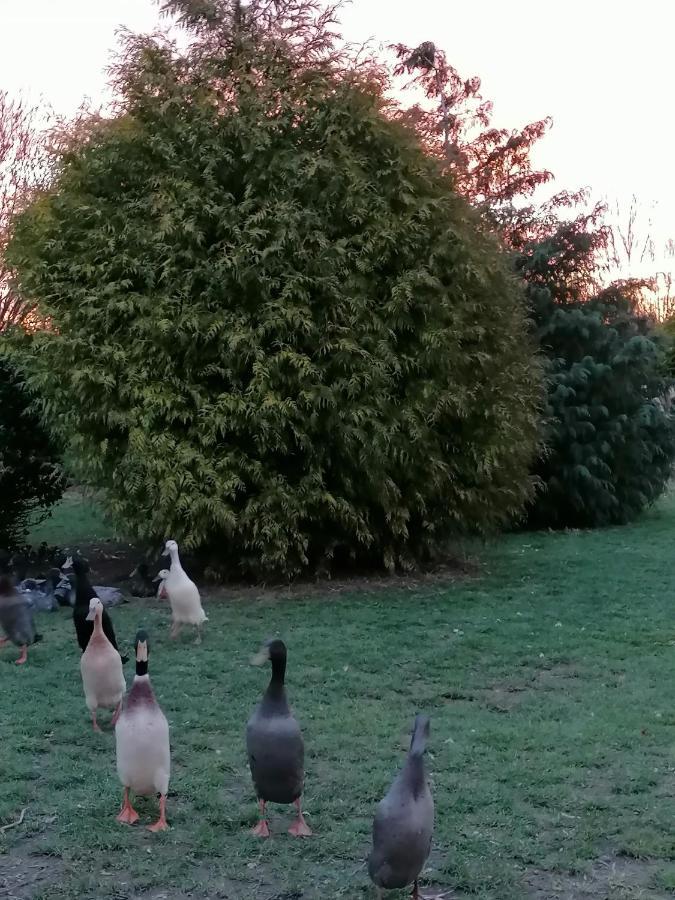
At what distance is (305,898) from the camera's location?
135 inches

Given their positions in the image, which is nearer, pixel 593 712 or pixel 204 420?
pixel 593 712

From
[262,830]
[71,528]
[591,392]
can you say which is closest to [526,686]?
[262,830]

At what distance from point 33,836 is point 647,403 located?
1225cm

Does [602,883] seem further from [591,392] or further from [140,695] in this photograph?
[591,392]

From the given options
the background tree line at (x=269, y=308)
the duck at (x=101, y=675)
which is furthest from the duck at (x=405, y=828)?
the background tree line at (x=269, y=308)

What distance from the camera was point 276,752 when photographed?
Answer: 3848mm

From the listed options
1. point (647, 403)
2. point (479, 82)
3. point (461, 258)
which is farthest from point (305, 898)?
point (479, 82)

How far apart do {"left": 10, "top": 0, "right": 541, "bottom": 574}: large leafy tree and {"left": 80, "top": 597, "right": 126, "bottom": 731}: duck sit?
3715 millimetres

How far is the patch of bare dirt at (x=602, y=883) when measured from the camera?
3418mm

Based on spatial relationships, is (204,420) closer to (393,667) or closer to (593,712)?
(393,667)

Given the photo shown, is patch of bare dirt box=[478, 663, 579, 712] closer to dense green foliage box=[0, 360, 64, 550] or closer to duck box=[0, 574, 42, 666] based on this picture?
duck box=[0, 574, 42, 666]

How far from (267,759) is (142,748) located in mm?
560

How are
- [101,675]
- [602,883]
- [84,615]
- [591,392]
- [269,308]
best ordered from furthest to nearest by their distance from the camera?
[591,392]
[269,308]
[84,615]
[101,675]
[602,883]

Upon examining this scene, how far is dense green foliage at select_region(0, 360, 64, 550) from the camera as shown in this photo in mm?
10281
